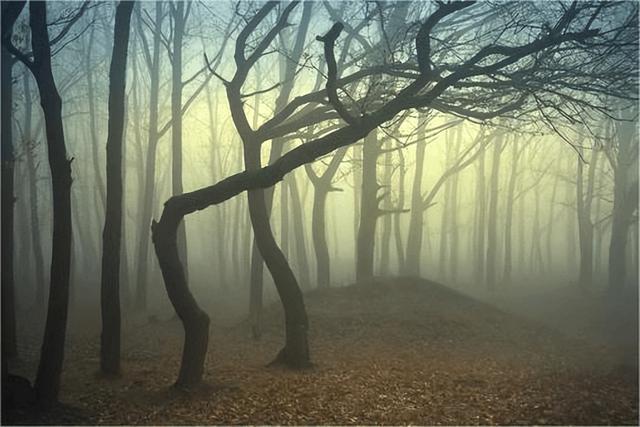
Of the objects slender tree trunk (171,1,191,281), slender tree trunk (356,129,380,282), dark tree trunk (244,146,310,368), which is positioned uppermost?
slender tree trunk (171,1,191,281)

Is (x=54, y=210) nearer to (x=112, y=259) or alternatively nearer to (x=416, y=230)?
(x=112, y=259)

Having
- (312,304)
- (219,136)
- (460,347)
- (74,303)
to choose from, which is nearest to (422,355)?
(460,347)

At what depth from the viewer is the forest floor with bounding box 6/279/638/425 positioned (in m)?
8.12

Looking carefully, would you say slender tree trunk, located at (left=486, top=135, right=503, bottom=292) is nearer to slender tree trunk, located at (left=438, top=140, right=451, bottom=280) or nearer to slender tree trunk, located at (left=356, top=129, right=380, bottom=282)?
slender tree trunk, located at (left=438, top=140, right=451, bottom=280)

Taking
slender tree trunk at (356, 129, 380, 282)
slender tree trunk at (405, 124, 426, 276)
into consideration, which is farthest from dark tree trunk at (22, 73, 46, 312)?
slender tree trunk at (405, 124, 426, 276)

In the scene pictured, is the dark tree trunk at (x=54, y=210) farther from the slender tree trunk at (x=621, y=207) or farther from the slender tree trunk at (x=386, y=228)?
the slender tree trunk at (x=621, y=207)

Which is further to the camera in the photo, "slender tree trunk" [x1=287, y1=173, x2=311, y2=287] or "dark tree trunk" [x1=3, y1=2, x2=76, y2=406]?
"slender tree trunk" [x1=287, y1=173, x2=311, y2=287]

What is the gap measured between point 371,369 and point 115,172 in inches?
241

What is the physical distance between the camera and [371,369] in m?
10.6

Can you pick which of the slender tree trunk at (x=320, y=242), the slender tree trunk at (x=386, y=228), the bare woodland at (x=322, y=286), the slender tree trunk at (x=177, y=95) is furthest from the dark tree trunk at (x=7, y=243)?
the slender tree trunk at (x=386, y=228)

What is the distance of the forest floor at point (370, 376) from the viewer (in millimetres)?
8125

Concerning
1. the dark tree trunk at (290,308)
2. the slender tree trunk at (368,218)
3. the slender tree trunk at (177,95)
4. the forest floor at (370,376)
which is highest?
the slender tree trunk at (177,95)

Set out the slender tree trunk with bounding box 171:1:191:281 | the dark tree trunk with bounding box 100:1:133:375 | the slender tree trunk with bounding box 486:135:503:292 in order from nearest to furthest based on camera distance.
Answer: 1. the dark tree trunk with bounding box 100:1:133:375
2. the slender tree trunk with bounding box 171:1:191:281
3. the slender tree trunk with bounding box 486:135:503:292

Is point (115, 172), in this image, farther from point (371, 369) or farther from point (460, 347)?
point (460, 347)
